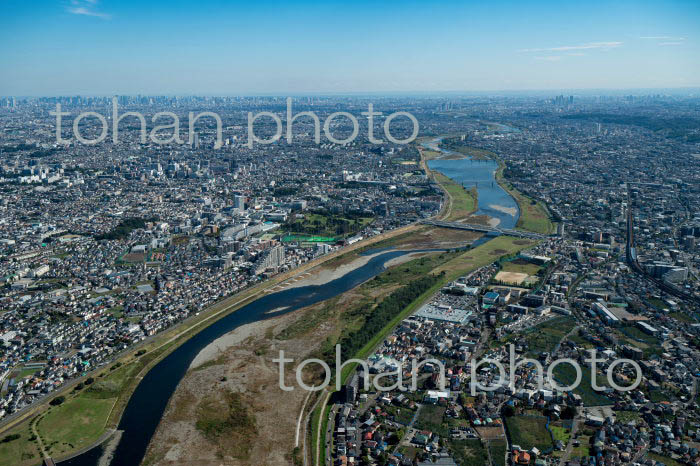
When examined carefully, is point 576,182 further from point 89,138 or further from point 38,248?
point 89,138

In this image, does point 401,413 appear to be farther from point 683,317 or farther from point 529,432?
point 683,317

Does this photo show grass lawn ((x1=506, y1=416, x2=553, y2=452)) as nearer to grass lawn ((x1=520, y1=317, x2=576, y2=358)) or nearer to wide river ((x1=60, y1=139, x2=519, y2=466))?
grass lawn ((x1=520, y1=317, x2=576, y2=358))

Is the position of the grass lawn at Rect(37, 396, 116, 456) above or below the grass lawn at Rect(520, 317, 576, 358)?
below

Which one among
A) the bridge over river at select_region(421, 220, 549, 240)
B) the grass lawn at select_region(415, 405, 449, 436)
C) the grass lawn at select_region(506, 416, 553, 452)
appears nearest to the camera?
the grass lawn at select_region(506, 416, 553, 452)

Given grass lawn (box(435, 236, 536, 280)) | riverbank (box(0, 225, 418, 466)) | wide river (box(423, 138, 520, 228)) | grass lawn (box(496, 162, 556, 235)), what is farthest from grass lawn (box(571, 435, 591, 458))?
wide river (box(423, 138, 520, 228))

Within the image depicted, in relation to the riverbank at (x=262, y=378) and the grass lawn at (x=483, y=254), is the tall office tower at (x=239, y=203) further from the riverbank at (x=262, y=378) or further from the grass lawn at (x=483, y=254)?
the grass lawn at (x=483, y=254)

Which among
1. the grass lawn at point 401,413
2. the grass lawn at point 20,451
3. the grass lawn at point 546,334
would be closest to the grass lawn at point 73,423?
the grass lawn at point 20,451

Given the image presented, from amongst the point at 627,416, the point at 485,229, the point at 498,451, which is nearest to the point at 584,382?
the point at 627,416
